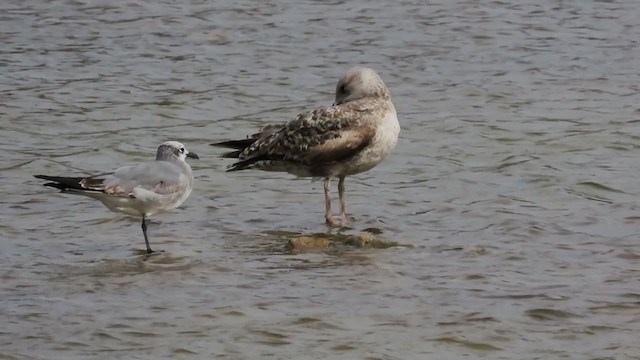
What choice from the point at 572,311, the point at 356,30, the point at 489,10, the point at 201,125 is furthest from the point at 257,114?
the point at 572,311

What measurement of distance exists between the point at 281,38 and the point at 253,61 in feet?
3.81

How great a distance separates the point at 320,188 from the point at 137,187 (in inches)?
108

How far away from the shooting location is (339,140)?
11414 millimetres

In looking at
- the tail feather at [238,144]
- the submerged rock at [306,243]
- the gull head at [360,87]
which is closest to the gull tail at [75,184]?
the submerged rock at [306,243]

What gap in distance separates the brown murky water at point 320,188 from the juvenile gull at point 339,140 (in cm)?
38

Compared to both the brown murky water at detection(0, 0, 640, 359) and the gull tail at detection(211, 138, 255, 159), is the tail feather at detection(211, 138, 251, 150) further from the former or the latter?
the brown murky water at detection(0, 0, 640, 359)

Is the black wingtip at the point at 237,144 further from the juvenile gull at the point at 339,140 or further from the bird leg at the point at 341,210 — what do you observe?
the bird leg at the point at 341,210

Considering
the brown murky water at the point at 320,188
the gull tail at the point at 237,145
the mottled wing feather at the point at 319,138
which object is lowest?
the brown murky water at the point at 320,188

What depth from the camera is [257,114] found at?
51.2 ft

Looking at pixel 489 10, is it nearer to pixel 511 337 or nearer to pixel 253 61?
pixel 253 61

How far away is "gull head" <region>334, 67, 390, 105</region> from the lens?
11758 mm

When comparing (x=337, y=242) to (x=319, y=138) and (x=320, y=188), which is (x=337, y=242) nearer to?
(x=319, y=138)

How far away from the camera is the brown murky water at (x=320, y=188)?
853cm

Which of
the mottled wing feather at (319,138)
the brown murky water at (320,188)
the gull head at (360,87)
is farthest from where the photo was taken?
the gull head at (360,87)
